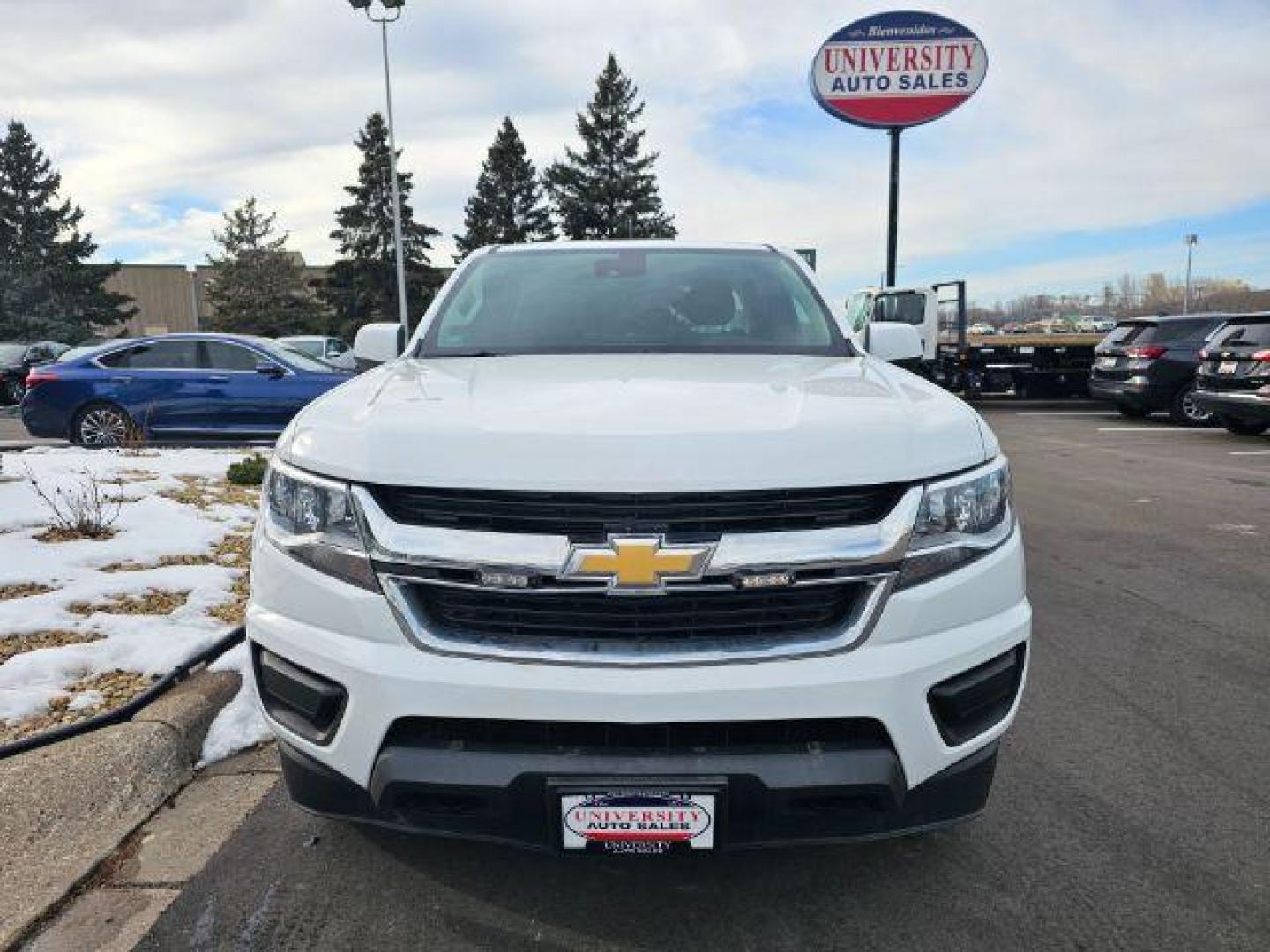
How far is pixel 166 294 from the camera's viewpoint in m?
66.8

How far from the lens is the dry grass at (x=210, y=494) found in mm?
6859

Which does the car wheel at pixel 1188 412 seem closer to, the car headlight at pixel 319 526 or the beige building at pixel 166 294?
the car headlight at pixel 319 526

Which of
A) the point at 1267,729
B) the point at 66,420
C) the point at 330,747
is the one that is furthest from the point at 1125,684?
the point at 66,420

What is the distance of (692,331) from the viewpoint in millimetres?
3322

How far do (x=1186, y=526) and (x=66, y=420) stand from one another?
457 inches

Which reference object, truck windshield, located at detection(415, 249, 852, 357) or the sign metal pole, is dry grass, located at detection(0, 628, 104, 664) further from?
the sign metal pole

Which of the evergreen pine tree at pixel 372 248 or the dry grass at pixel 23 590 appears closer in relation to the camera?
the dry grass at pixel 23 590

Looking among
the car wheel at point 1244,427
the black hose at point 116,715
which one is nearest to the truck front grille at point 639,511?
the black hose at point 116,715

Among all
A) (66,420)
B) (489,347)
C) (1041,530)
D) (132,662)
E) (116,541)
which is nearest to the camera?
(489,347)

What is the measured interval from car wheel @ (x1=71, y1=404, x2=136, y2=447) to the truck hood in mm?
9670

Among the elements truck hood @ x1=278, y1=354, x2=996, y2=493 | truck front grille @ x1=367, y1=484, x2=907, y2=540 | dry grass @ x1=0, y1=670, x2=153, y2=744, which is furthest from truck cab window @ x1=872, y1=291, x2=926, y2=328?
truck front grille @ x1=367, y1=484, x2=907, y2=540

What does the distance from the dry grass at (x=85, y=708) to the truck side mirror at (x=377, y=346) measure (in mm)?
1515

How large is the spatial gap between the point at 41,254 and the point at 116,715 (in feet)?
170

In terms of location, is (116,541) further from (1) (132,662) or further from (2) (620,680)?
(2) (620,680)
